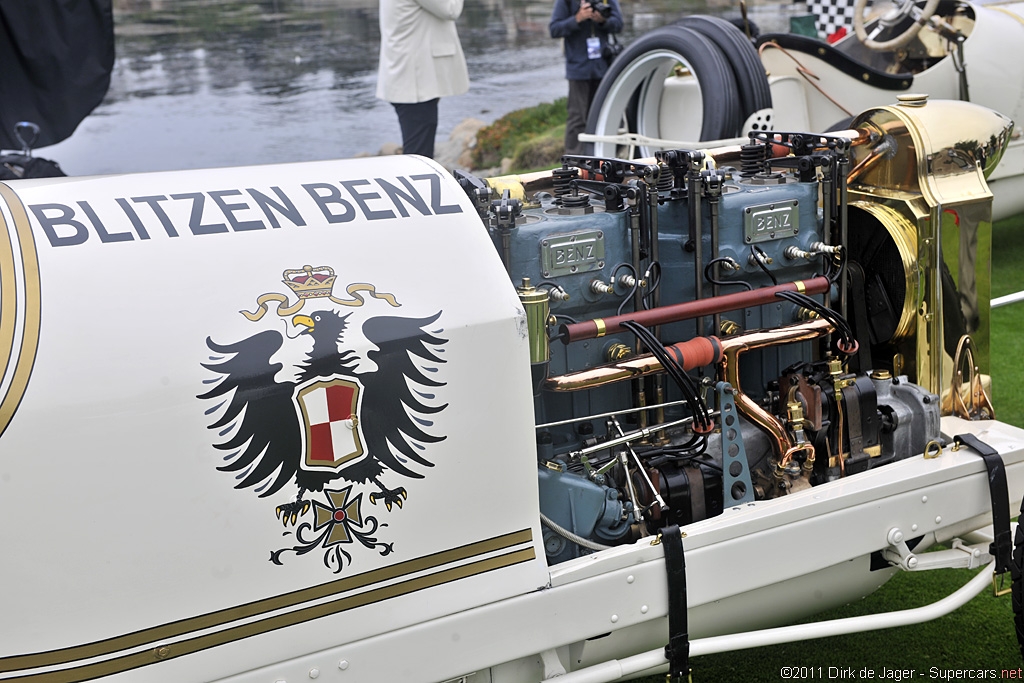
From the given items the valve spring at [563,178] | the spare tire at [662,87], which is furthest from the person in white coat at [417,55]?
the valve spring at [563,178]

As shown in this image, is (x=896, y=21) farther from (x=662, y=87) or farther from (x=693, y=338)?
(x=693, y=338)

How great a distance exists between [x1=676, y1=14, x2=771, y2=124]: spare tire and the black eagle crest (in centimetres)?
356

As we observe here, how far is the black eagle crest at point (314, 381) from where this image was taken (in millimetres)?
1623

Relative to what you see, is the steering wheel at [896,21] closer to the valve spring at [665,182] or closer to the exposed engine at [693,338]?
the exposed engine at [693,338]

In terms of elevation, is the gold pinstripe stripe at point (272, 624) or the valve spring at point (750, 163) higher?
the valve spring at point (750, 163)

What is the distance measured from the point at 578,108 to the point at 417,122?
1856 mm

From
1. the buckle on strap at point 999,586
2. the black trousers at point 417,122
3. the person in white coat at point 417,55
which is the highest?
the person in white coat at point 417,55

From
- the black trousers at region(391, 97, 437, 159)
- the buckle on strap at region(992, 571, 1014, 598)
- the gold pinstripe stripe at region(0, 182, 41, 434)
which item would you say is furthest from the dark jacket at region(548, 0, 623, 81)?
the gold pinstripe stripe at region(0, 182, 41, 434)

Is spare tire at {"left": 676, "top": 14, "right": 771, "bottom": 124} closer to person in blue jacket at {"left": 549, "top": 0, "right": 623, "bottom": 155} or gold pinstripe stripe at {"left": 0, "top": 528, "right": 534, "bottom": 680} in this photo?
person in blue jacket at {"left": 549, "top": 0, "right": 623, "bottom": 155}

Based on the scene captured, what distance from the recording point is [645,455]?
234cm

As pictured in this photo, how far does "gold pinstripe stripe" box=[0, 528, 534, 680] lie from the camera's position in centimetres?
155

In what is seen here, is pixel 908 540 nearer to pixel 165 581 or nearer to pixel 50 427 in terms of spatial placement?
pixel 165 581

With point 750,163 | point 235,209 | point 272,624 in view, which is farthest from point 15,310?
point 750,163

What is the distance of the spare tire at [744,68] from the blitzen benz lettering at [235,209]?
3.29m
